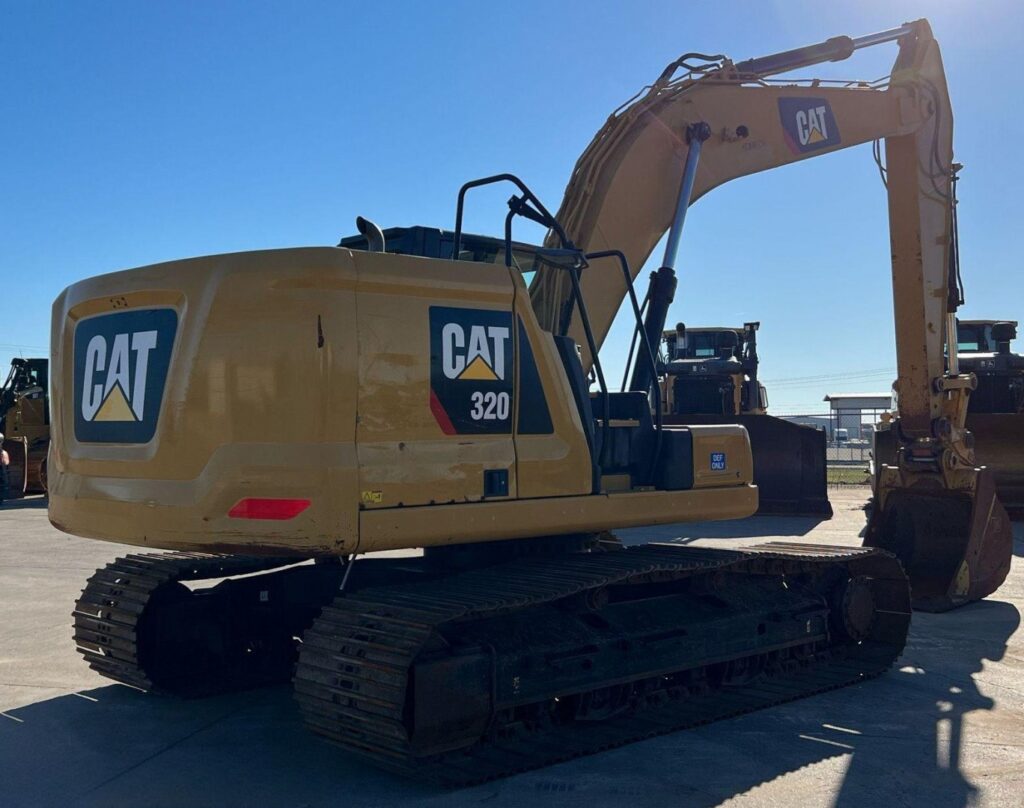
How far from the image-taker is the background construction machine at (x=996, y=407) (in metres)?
15.3

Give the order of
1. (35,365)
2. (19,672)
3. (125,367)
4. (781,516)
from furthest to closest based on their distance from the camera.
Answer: (35,365)
(781,516)
(19,672)
(125,367)

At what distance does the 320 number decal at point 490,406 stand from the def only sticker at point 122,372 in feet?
4.68

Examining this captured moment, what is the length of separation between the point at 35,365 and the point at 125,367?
23.1 meters

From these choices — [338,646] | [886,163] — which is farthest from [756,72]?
[338,646]

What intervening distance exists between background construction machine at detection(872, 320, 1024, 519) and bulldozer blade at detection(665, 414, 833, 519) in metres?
1.17

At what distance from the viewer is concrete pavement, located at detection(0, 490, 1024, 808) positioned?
4.52 m

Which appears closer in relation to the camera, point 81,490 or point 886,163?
point 81,490

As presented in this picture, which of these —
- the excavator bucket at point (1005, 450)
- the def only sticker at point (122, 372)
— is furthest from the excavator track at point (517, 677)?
the excavator bucket at point (1005, 450)

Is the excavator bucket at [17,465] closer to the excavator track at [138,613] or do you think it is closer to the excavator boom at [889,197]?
the excavator track at [138,613]

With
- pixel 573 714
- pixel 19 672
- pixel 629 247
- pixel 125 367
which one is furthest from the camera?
pixel 629 247

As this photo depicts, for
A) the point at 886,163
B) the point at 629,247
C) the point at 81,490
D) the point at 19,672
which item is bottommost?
the point at 19,672

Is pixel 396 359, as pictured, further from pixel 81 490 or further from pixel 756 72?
pixel 756 72

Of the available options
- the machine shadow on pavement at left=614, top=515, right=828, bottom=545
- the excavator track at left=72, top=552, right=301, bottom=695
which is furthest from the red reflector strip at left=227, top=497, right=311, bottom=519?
the machine shadow on pavement at left=614, top=515, right=828, bottom=545

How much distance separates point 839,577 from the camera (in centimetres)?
716
